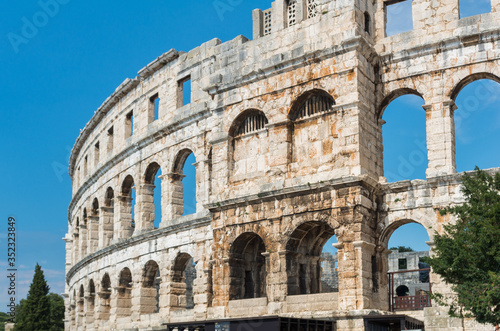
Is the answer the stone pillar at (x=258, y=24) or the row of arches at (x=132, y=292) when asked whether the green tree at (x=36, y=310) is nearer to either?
the row of arches at (x=132, y=292)

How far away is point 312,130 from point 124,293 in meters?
13.1

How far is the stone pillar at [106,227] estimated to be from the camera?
33.7 meters

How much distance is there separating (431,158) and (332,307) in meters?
5.04

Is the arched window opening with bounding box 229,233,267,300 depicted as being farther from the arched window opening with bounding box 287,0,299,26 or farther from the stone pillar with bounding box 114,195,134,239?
the stone pillar with bounding box 114,195,134,239

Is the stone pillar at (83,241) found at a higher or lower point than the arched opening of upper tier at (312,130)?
lower

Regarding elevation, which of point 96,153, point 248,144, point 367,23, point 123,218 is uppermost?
point 367,23

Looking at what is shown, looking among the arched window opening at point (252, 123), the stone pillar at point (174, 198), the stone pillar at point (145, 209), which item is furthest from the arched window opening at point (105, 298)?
the arched window opening at point (252, 123)

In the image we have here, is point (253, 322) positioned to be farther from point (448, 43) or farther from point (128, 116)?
point (128, 116)

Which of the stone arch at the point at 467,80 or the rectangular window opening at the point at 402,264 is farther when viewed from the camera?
the rectangular window opening at the point at 402,264

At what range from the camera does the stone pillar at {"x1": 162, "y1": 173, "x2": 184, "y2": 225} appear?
28172 millimetres

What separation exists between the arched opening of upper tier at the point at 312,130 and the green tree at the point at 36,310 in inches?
1037

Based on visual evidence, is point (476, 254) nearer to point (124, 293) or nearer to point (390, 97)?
point (390, 97)

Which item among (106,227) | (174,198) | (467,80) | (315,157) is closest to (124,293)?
(106,227)

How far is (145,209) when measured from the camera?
29.9 metres
